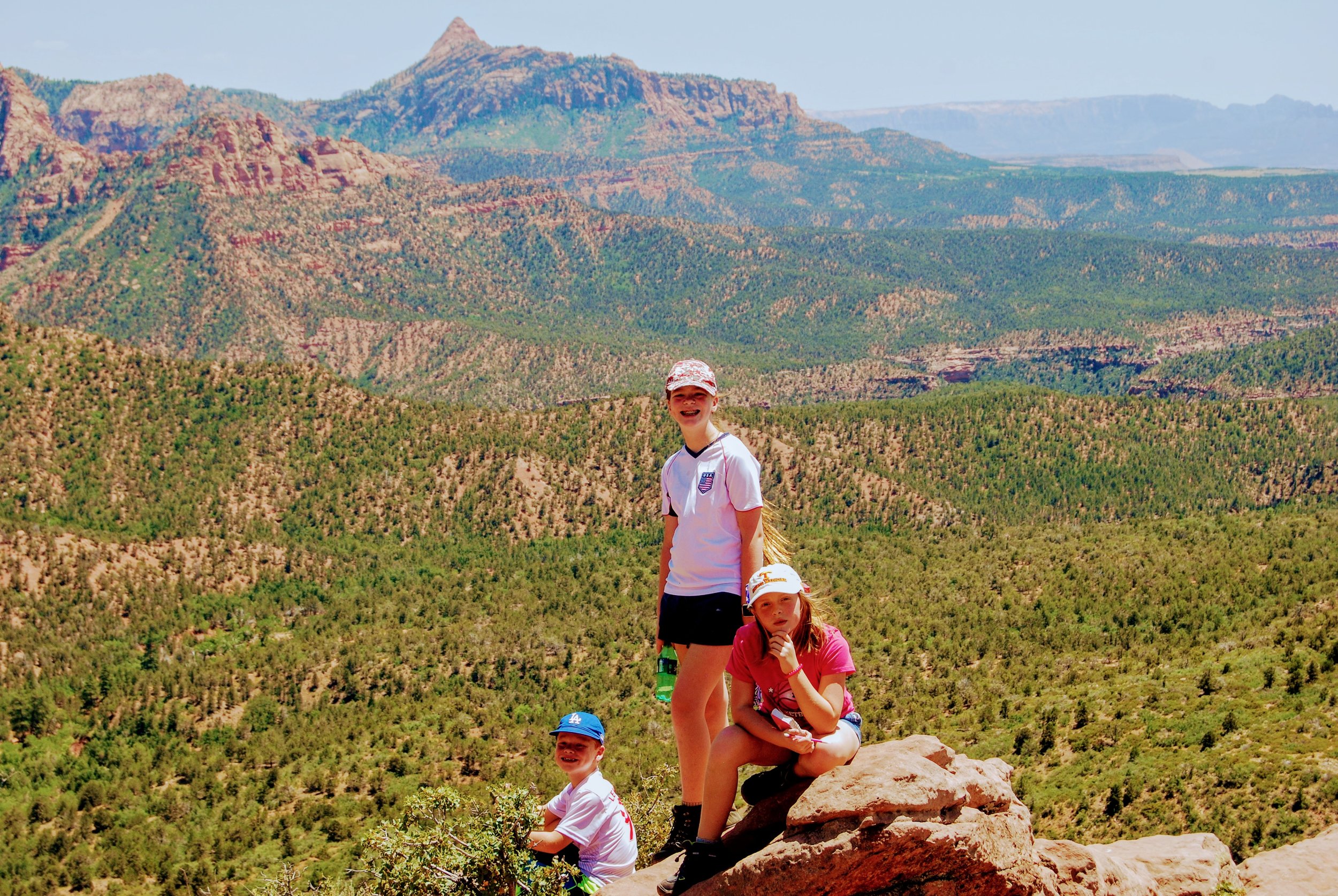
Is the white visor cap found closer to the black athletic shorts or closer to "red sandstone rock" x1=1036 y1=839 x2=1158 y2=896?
the black athletic shorts

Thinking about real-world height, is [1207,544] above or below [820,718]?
below

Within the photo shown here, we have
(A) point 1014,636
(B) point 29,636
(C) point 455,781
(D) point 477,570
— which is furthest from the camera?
(D) point 477,570

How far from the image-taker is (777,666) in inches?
439

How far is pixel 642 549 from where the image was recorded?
75.9m

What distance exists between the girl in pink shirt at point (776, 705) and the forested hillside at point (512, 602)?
1596 cm

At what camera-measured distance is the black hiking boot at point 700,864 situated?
429 inches

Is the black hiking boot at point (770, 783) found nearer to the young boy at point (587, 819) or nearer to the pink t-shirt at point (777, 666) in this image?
the pink t-shirt at point (777, 666)

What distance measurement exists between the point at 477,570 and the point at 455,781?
3257 centimetres

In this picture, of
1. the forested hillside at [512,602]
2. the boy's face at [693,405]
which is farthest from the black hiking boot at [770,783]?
the forested hillside at [512,602]

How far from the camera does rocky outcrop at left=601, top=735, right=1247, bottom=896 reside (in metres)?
10.4

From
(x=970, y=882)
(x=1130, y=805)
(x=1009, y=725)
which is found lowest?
(x=1009, y=725)

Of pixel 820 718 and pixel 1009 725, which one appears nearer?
pixel 820 718

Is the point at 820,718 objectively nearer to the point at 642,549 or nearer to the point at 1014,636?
the point at 1014,636

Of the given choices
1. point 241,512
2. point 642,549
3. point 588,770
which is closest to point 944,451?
point 642,549
